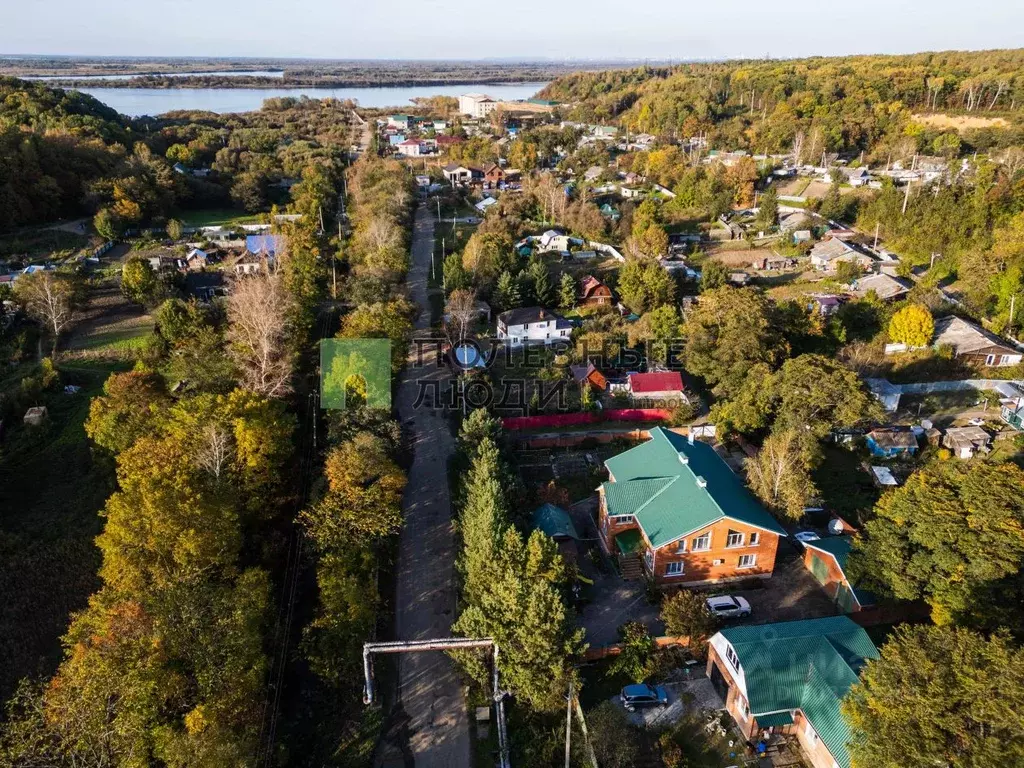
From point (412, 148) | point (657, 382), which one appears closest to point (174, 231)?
point (657, 382)

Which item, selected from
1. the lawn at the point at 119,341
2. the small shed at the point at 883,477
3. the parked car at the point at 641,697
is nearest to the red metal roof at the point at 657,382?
the small shed at the point at 883,477

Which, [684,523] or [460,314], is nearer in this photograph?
[684,523]

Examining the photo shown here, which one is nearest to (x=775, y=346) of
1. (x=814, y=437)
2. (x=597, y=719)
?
(x=814, y=437)

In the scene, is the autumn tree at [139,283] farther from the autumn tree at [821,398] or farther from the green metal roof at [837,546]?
the green metal roof at [837,546]

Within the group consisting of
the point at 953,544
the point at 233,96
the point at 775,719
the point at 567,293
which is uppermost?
the point at 233,96

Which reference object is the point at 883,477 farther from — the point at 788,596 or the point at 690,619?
the point at 690,619

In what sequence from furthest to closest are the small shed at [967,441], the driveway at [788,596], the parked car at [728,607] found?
the small shed at [967,441]
the driveway at [788,596]
the parked car at [728,607]

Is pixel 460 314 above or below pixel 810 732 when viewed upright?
above
